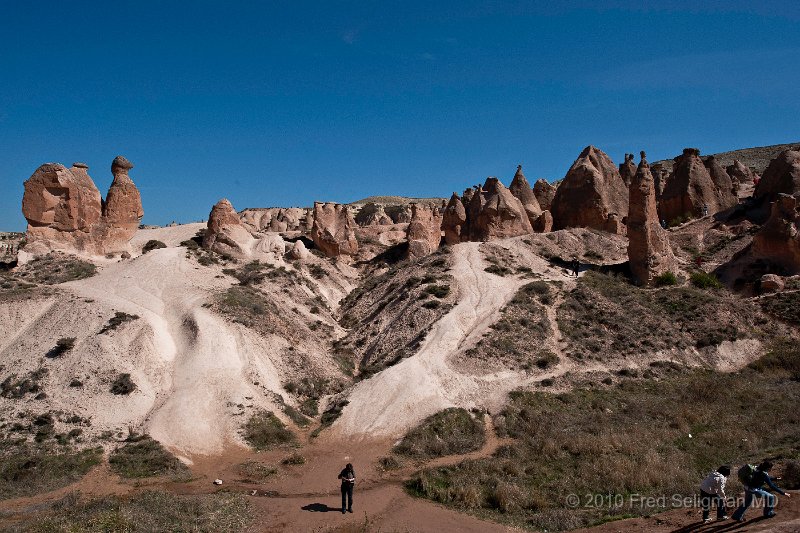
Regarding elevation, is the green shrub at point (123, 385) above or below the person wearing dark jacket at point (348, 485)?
above

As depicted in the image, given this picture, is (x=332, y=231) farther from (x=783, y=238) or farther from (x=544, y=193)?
(x=783, y=238)

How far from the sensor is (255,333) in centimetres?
2711

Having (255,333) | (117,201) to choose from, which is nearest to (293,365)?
(255,333)

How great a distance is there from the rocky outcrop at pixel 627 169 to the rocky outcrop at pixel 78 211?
4164 cm

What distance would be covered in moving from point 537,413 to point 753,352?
14081mm

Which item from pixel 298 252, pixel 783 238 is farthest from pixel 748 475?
pixel 298 252

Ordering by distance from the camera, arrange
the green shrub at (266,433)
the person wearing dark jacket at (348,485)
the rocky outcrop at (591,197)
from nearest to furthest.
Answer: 1. the person wearing dark jacket at (348,485)
2. the green shrub at (266,433)
3. the rocky outcrop at (591,197)

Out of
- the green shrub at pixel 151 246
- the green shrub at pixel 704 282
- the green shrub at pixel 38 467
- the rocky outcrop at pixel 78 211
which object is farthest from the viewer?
the green shrub at pixel 151 246

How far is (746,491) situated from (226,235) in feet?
111

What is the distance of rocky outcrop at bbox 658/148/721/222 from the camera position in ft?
151

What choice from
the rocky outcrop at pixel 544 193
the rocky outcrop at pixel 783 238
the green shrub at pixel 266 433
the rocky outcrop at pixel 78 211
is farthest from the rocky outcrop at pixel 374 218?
the green shrub at pixel 266 433

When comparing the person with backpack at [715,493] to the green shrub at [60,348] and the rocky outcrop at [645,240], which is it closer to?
the rocky outcrop at [645,240]

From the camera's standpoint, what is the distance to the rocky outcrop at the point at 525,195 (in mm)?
45250

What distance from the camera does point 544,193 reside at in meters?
49.2
